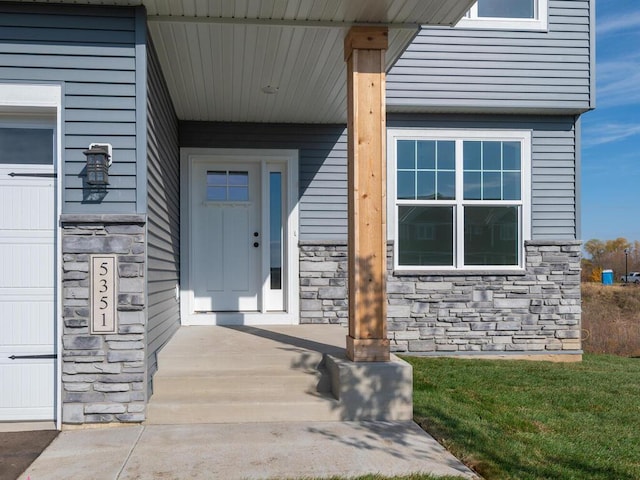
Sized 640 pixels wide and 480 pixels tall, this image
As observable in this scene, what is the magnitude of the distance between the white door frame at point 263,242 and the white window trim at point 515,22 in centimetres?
268

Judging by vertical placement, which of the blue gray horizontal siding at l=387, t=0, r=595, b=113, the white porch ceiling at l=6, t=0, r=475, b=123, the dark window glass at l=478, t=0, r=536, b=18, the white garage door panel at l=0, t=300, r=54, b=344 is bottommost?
the white garage door panel at l=0, t=300, r=54, b=344

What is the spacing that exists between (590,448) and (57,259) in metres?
3.75

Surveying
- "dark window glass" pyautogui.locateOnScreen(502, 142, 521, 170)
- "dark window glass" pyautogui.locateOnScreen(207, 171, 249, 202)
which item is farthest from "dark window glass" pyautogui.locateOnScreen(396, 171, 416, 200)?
"dark window glass" pyautogui.locateOnScreen(207, 171, 249, 202)

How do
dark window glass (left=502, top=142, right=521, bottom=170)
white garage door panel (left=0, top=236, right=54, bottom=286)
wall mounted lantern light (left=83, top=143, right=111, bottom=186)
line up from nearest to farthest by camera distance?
wall mounted lantern light (left=83, top=143, right=111, bottom=186) → white garage door panel (left=0, top=236, right=54, bottom=286) → dark window glass (left=502, top=142, right=521, bottom=170)

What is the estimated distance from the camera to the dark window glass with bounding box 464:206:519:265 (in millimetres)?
6570

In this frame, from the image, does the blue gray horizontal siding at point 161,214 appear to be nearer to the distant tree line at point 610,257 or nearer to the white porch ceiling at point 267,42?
the white porch ceiling at point 267,42

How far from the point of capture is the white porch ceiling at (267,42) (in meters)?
3.79

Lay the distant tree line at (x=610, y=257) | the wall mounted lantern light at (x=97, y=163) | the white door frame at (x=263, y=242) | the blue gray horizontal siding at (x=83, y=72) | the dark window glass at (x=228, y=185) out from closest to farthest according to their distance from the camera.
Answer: the wall mounted lantern light at (x=97, y=163) → the blue gray horizontal siding at (x=83, y=72) → the white door frame at (x=263, y=242) → the dark window glass at (x=228, y=185) → the distant tree line at (x=610, y=257)

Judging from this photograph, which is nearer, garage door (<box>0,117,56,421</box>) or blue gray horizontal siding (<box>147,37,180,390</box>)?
garage door (<box>0,117,56,421</box>)

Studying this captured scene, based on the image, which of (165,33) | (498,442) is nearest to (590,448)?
(498,442)

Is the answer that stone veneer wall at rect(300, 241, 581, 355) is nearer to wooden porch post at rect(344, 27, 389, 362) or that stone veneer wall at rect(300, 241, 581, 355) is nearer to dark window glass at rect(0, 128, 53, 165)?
wooden porch post at rect(344, 27, 389, 362)

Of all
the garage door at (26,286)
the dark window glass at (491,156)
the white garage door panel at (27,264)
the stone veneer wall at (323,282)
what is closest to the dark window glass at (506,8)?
the dark window glass at (491,156)

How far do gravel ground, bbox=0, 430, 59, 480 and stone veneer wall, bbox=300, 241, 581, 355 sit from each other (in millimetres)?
3209

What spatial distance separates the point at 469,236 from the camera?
6.57 meters
